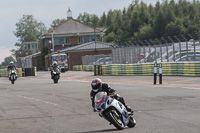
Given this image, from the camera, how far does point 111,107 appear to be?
29.3ft

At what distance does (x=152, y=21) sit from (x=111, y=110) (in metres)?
130

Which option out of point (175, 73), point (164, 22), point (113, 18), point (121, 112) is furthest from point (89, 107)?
point (113, 18)

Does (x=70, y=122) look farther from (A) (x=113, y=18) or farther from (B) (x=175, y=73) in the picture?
(A) (x=113, y=18)

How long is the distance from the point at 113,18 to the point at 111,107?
168492 mm

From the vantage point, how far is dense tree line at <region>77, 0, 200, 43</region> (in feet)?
382

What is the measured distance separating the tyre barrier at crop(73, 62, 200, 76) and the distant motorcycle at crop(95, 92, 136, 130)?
18.4m

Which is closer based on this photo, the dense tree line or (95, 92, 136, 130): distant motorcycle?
(95, 92, 136, 130): distant motorcycle

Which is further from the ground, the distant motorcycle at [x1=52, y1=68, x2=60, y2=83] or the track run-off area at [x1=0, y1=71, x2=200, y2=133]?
the distant motorcycle at [x1=52, y1=68, x2=60, y2=83]

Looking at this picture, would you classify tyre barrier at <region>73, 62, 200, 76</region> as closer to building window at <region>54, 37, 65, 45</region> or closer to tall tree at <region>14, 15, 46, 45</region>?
building window at <region>54, 37, 65, 45</region>

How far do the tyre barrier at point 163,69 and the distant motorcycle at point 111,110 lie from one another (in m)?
18.4

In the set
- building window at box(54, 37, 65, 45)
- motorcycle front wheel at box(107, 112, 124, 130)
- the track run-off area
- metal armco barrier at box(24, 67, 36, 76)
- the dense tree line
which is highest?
the dense tree line

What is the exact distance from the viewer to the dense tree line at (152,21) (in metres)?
116

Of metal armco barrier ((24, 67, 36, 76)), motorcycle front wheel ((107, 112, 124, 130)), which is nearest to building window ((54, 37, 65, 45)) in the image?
metal armco barrier ((24, 67, 36, 76))

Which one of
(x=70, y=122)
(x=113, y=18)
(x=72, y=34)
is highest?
(x=113, y=18)
